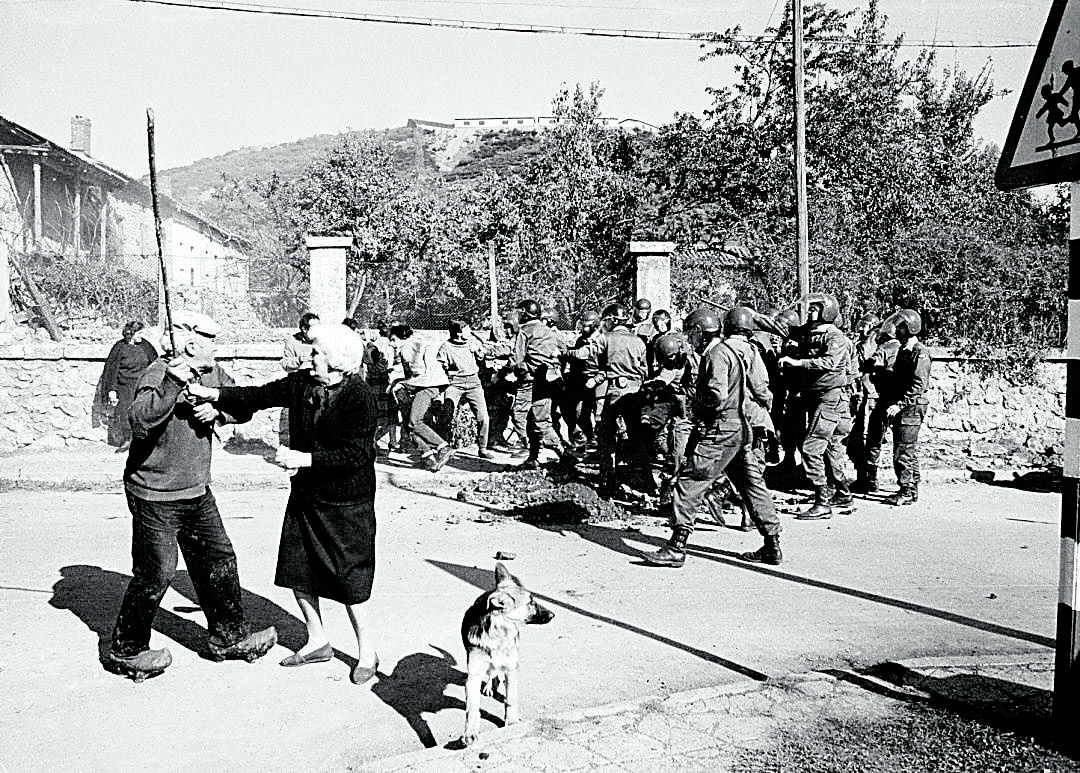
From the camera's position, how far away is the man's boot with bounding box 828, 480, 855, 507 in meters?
9.88

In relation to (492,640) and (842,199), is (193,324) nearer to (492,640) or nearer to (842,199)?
(492,640)

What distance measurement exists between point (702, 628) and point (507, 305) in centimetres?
1051

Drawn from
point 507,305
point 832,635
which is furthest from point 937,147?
point 832,635

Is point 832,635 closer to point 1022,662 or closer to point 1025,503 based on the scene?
point 1022,662

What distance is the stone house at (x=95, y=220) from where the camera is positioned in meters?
17.8

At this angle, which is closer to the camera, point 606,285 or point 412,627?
point 412,627

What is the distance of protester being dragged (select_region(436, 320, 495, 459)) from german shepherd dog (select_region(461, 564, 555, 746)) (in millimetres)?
7977

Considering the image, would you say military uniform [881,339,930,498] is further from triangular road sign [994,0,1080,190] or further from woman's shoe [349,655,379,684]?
woman's shoe [349,655,379,684]

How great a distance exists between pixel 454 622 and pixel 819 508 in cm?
486

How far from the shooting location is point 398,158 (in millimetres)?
62719

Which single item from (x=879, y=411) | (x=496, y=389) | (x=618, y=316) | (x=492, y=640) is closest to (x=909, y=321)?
(x=879, y=411)

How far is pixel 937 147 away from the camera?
831 inches

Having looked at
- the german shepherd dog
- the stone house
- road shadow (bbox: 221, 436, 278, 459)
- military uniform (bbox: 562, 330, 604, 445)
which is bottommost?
road shadow (bbox: 221, 436, 278, 459)

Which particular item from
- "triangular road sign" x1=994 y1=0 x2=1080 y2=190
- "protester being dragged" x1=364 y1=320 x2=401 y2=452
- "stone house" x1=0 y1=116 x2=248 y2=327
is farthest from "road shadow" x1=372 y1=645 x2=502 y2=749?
"stone house" x1=0 y1=116 x2=248 y2=327
